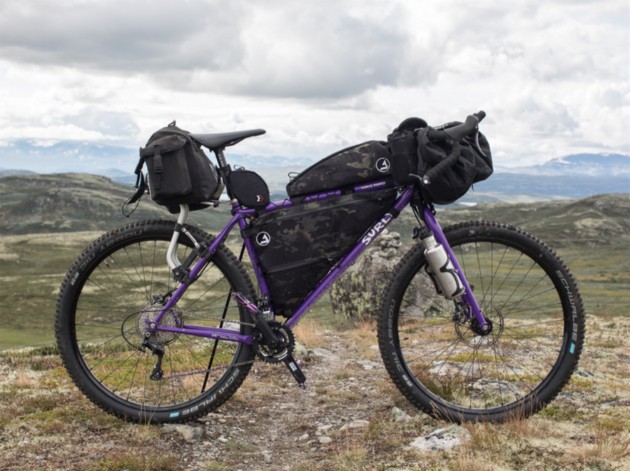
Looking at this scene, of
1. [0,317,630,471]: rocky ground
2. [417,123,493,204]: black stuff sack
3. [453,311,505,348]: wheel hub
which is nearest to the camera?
[0,317,630,471]: rocky ground

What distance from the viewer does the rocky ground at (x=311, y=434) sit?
15.5 ft

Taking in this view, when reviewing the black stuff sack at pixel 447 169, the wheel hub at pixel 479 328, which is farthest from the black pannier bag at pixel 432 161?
the wheel hub at pixel 479 328

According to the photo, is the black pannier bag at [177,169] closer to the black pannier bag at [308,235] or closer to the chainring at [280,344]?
the black pannier bag at [308,235]

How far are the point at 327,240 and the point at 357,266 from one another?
16.1m

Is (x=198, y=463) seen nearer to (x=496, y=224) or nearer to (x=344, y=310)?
(x=496, y=224)

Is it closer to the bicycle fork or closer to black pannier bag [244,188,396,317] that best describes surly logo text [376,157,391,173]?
black pannier bag [244,188,396,317]

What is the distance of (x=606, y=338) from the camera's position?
1327cm

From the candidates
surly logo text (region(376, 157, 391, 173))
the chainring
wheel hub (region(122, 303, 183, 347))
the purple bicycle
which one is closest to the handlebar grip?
the purple bicycle

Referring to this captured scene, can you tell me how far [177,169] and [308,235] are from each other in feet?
4.75

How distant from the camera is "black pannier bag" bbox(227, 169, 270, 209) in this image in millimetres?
5723

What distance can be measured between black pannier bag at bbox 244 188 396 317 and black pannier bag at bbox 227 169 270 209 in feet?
0.55

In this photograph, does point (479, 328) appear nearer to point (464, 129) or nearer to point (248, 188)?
point (464, 129)

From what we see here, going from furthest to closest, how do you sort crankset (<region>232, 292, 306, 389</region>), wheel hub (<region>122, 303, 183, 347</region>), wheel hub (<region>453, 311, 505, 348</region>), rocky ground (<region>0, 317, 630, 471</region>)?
wheel hub (<region>122, 303, 183, 347</region>) → wheel hub (<region>453, 311, 505, 348</region>) → crankset (<region>232, 292, 306, 389</region>) → rocky ground (<region>0, 317, 630, 471</region>)

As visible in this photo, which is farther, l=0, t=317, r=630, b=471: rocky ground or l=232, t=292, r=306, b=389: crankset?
l=232, t=292, r=306, b=389: crankset
